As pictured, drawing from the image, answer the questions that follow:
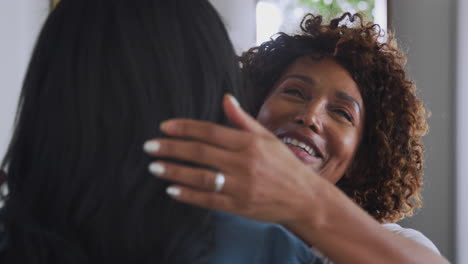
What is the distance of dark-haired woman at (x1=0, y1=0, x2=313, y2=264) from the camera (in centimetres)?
60

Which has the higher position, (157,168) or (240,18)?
(240,18)

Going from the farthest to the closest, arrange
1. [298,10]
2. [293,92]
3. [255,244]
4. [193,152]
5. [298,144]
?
[298,10] < [293,92] < [298,144] < [255,244] < [193,152]

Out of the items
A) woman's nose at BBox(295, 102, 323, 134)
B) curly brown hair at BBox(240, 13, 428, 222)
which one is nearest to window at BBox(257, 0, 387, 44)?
curly brown hair at BBox(240, 13, 428, 222)

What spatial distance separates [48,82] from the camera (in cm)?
62

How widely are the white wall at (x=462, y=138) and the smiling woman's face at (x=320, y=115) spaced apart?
1.08 meters

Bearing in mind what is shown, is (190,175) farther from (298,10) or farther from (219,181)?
(298,10)

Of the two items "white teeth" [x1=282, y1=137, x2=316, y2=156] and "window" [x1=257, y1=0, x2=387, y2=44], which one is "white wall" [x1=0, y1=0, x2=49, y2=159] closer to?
"white teeth" [x1=282, y1=137, x2=316, y2=156]

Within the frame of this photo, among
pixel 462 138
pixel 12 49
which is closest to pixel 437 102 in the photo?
pixel 462 138

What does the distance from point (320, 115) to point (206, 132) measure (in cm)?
79

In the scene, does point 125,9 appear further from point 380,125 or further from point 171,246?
point 380,125

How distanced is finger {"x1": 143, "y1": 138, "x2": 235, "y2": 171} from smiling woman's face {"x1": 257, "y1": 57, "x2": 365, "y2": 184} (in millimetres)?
725

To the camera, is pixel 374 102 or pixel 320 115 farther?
pixel 374 102

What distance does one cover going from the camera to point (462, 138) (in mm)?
2277

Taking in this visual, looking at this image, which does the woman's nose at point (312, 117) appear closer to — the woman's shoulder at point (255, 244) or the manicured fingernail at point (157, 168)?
the woman's shoulder at point (255, 244)
